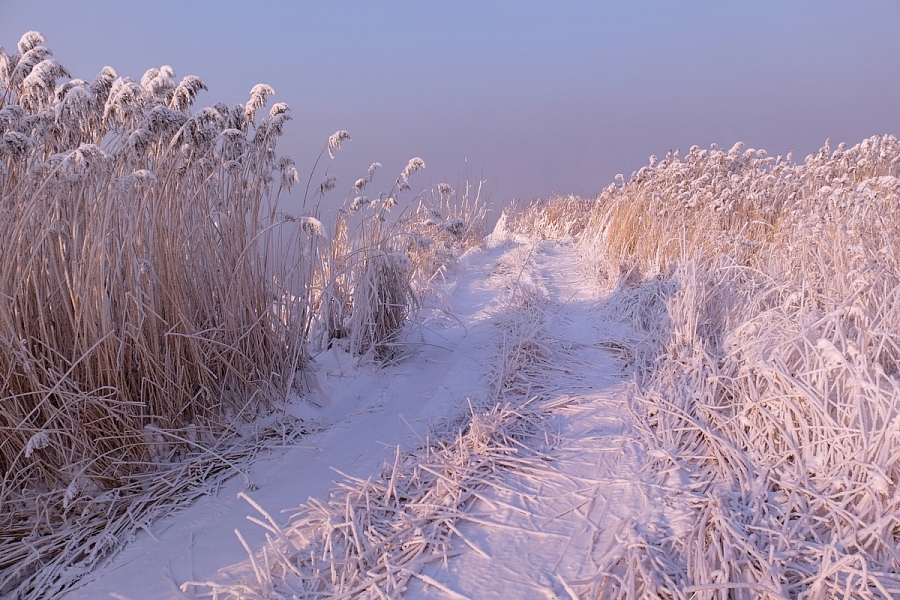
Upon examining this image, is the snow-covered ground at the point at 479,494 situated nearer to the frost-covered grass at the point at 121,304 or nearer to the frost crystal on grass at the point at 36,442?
the frost-covered grass at the point at 121,304

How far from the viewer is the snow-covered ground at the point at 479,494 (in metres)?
1.41

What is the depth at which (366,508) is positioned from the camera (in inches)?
64.6

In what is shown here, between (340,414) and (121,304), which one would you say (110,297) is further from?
(340,414)

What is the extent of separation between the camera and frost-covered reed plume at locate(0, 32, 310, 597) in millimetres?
1659

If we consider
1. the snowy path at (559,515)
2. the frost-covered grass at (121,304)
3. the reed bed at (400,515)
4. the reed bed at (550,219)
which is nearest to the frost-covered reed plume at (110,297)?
the frost-covered grass at (121,304)

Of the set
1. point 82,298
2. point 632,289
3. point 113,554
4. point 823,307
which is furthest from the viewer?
point 632,289

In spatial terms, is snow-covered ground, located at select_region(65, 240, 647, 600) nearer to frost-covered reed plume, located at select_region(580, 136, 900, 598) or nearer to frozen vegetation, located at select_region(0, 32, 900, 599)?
frozen vegetation, located at select_region(0, 32, 900, 599)

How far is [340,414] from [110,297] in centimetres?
109

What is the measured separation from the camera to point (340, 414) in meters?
2.59

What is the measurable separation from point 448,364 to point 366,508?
4.74 ft

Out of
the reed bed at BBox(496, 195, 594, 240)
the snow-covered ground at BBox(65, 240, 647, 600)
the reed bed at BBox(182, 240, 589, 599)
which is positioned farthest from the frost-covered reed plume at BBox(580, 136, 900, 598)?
the reed bed at BBox(496, 195, 594, 240)

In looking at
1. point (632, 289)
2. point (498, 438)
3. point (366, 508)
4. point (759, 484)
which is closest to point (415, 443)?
point (498, 438)

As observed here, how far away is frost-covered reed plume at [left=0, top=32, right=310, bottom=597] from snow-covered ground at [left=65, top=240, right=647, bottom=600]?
9.0 inches

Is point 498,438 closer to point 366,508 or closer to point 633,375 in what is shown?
point 366,508
